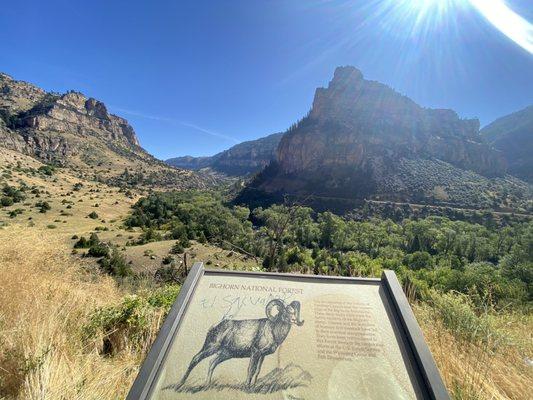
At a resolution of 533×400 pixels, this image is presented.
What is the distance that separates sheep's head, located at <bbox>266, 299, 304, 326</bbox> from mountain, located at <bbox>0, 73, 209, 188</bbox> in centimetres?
9830

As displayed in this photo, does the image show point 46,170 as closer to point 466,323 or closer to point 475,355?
point 466,323

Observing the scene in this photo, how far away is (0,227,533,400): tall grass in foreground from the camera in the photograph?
2881 mm

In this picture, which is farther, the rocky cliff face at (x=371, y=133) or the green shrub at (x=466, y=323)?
the rocky cliff face at (x=371, y=133)

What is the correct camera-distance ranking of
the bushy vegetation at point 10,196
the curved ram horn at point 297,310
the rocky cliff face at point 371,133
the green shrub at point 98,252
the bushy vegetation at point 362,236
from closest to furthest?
the curved ram horn at point 297,310, the green shrub at point 98,252, the bushy vegetation at point 362,236, the bushy vegetation at point 10,196, the rocky cliff face at point 371,133

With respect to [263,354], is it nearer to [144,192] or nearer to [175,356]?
[175,356]

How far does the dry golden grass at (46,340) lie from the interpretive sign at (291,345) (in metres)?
0.97

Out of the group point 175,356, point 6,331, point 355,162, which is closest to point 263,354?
point 175,356

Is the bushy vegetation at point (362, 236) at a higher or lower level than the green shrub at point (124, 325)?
lower

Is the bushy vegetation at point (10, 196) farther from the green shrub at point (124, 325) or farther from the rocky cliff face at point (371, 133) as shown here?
the rocky cliff face at point (371, 133)

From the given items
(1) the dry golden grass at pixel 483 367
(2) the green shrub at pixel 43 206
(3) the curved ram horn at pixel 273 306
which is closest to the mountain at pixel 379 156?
(2) the green shrub at pixel 43 206

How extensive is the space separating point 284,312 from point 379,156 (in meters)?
117

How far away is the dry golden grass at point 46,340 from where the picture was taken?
2.76 m

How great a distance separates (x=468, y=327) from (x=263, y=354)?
140 inches

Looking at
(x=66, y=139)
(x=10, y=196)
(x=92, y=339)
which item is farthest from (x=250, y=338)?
(x=66, y=139)
